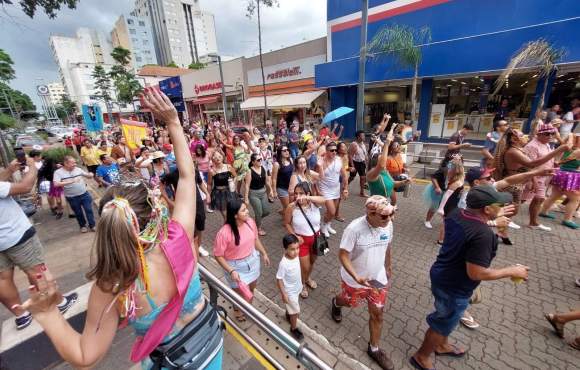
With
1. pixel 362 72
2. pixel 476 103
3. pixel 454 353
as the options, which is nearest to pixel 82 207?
pixel 454 353

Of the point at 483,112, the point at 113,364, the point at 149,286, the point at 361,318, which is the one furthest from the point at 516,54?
the point at 113,364

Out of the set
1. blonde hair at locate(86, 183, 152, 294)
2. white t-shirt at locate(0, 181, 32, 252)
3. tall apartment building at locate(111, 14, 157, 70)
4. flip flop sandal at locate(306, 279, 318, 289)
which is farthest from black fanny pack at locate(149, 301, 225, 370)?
tall apartment building at locate(111, 14, 157, 70)

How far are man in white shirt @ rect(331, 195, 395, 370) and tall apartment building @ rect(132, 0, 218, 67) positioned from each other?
10048 cm

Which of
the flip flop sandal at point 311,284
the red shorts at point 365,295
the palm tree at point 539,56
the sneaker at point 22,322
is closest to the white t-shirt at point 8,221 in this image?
the sneaker at point 22,322

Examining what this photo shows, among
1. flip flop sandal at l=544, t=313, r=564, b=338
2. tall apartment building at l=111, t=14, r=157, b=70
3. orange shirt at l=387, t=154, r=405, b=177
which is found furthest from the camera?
tall apartment building at l=111, t=14, r=157, b=70

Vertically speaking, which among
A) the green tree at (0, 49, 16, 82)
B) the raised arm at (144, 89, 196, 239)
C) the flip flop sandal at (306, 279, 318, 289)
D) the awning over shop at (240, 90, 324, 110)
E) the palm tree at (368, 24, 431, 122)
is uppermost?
the green tree at (0, 49, 16, 82)

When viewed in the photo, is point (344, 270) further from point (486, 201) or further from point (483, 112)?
point (483, 112)

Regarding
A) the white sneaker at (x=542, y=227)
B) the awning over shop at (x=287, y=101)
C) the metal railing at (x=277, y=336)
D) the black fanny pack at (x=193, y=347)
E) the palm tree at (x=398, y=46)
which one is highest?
the palm tree at (x=398, y=46)

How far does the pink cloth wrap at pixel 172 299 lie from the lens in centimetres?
120

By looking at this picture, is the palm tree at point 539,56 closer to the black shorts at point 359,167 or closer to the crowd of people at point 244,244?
the crowd of people at point 244,244

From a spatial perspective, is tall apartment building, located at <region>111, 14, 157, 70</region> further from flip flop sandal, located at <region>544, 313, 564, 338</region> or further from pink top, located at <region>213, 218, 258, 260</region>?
flip flop sandal, located at <region>544, 313, 564, 338</region>

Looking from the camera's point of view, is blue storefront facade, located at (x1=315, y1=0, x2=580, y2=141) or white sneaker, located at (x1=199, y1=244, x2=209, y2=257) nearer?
white sneaker, located at (x1=199, y1=244, x2=209, y2=257)

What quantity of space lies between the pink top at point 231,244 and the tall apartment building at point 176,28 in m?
99.9

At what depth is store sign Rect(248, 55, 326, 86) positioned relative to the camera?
60.2 feet
